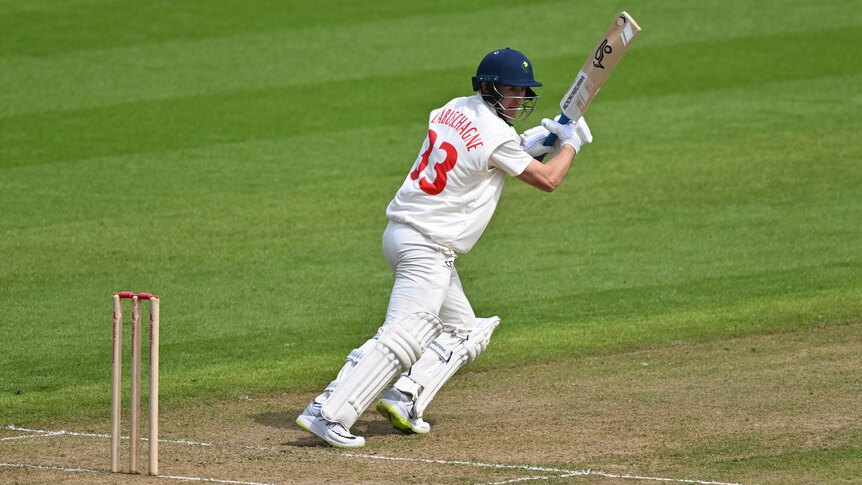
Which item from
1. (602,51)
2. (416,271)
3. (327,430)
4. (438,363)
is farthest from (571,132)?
(327,430)

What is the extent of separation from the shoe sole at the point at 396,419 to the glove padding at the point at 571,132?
170cm

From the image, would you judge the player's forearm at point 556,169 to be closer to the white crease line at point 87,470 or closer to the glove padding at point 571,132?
the glove padding at point 571,132

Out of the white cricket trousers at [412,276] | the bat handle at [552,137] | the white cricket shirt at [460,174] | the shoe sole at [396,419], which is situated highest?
the bat handle at [552,137]

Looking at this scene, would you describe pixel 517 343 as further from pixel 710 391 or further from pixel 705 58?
pixel 705 58

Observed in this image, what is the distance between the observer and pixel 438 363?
7637mm

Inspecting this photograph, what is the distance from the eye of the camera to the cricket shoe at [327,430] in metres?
7.19

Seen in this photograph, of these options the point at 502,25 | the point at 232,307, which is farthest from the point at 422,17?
the point at 232,307

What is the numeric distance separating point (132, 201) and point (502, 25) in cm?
683

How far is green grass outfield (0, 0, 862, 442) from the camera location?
387 inches

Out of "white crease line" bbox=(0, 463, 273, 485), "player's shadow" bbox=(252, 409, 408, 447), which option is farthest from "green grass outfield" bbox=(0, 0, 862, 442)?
"white crease line" bbox=(0, 463, 273, 485)

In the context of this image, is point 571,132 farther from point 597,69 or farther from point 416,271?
point 416,271

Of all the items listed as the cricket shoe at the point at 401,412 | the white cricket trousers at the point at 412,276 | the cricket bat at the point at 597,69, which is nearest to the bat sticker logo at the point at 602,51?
the cricket bat at the point at 597,69

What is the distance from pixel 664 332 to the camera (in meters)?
9.73

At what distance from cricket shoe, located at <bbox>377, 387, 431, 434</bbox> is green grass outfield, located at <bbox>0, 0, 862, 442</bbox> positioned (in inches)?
53.9
